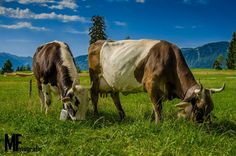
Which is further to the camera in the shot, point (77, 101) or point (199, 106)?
point (77, 101)

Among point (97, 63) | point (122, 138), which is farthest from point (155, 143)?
point (97, 63)

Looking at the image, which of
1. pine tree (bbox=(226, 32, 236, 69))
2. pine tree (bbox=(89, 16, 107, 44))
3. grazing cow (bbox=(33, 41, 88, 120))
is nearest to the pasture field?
grazing cow (bbox=(33, 41, 88, 120))

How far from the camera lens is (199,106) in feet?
32.7

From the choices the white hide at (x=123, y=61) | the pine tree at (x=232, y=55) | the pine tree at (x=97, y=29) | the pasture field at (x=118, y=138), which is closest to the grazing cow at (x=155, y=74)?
the white hide at (x=123, y=61)

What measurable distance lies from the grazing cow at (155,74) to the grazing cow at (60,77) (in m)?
1.41

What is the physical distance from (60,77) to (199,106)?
15.6ft

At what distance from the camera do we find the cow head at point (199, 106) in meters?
9.92

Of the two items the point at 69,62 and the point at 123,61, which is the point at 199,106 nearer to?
the point at 123,61

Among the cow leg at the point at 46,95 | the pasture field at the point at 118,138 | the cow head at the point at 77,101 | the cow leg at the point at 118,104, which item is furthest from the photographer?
the cow leg at the point at 46,95

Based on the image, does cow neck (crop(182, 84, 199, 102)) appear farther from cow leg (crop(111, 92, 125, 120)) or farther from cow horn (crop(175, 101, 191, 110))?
cow leg (crop(111, 92, 125, 120))

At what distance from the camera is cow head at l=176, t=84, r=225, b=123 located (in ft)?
32.6

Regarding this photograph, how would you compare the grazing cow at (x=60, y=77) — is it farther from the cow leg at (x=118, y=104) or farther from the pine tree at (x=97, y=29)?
the pine tree at (x=97, y=29)

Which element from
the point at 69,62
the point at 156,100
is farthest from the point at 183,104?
the point at 69,62

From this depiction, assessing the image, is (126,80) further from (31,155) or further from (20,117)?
(31,155)
